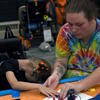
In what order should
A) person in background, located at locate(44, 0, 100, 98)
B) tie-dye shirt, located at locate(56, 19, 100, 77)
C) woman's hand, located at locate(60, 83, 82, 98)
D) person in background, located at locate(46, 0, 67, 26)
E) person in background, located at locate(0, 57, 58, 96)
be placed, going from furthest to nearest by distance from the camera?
1. person in background, located at locate(46, 0, 67, 26)
2. person in background, located at locate(0, 57, 58, 96)
3. tie-dye shirt, located at locate(56, 19, 100, 77)
4. person in background, located at locate(44, 0, 100, 98)
5. woman's hand, located at locate(60, 83, 82, 98)

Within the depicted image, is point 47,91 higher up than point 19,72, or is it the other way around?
point 47,91

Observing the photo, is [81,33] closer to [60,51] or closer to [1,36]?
[60,51]

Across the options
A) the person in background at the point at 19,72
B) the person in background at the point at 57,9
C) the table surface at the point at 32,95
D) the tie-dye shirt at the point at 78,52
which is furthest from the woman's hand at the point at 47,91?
the person in background at the point at 57,9

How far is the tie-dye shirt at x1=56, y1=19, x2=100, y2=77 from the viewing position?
1494 mm

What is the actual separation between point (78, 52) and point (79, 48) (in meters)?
0.03

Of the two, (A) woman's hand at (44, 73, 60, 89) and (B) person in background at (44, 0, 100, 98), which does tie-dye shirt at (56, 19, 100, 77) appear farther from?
(A) woman's hand at (44, 73, 60, 89)

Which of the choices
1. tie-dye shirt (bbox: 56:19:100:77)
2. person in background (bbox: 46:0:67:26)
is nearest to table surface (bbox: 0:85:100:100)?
tie-dye shirt (bbox: 56:19:100:77)

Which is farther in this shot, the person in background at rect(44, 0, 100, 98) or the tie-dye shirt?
the tie-dye shirt

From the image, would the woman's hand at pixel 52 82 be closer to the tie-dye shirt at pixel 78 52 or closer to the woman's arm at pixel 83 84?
the woman's arm at pixel 83 84

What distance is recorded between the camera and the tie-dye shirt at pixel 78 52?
1.49m

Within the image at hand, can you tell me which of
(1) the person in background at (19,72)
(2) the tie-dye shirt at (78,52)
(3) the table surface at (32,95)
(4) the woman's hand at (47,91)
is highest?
(2) the tie-dye shirt at (78,52)

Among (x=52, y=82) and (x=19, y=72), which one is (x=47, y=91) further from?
(x=19, y=72)

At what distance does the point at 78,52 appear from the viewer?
1.55 meters

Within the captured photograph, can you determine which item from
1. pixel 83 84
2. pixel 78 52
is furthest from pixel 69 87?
pixel 78 52
